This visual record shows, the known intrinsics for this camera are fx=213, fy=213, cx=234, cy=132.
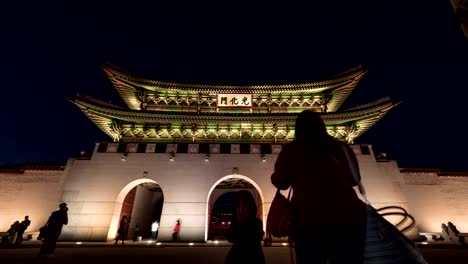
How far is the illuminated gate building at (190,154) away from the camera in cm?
1200

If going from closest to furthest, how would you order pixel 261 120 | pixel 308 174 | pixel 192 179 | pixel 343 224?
pixel 343 224
pixel 308 174
pixel 192 179
pixel 261 120

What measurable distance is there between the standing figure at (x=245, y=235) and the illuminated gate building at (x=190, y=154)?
976 cm

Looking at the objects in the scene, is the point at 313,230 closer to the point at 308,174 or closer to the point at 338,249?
the point at 338,249

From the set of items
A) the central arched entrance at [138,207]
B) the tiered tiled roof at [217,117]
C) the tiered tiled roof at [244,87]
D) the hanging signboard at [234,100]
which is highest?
the tiered tiled roof at [244,87]

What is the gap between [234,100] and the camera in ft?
50.5

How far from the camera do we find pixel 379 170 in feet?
43.1

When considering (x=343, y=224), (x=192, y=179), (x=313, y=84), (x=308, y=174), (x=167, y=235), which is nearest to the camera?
(x=343, y=224)

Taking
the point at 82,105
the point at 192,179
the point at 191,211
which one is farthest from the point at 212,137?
the point at 82,105

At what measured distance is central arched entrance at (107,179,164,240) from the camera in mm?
12324

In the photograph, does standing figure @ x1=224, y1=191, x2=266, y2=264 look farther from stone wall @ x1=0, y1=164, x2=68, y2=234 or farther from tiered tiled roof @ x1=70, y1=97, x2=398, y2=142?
stone wall @ x1=0, y1=164, x2=68, y2=234

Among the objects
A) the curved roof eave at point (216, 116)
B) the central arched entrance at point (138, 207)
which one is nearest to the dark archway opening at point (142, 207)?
the central arched entrance at point (138, 207)

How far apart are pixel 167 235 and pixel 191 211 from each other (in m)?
1.71

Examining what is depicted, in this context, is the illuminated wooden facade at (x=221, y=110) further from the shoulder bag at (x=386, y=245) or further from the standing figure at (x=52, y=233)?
the shoulder bag at (x=386, y=245)

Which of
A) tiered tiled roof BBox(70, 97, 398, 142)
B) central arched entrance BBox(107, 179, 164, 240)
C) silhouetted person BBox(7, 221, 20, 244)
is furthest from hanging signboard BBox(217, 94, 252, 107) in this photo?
silhouetted person BBox(7, 221, 20, 244)
